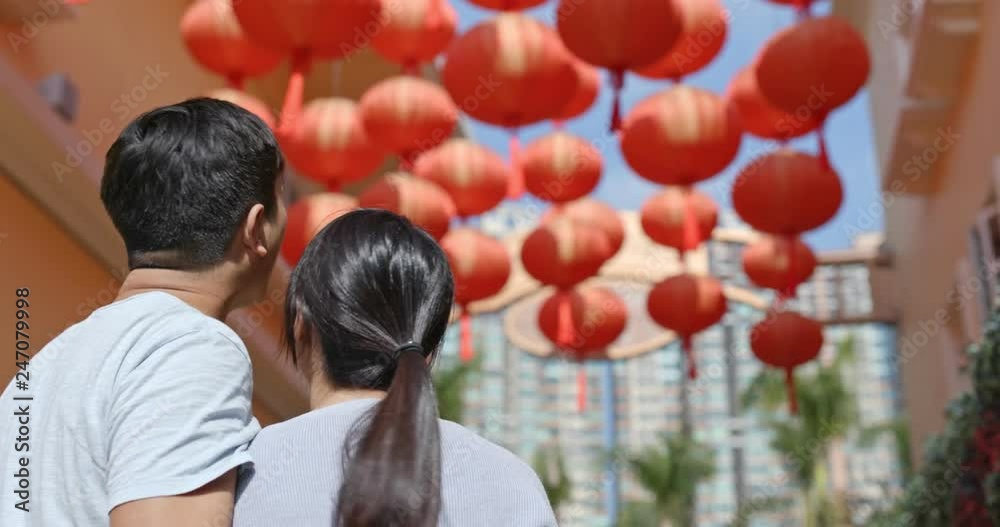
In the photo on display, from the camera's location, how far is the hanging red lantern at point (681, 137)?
15.2 feet

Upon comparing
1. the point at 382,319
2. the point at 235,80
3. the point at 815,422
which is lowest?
the point at 815,422

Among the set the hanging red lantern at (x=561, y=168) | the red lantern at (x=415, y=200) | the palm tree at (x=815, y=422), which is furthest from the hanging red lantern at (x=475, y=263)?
the palm tree at (x=815, y=422)

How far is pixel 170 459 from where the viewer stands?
120 centimetres

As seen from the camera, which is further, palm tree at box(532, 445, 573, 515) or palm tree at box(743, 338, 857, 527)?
palm tree at box(532, 445, 573, 515)

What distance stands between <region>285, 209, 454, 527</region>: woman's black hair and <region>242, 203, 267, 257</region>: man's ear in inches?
2.1

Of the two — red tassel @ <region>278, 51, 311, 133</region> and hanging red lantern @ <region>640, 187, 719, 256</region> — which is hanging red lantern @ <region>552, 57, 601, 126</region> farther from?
red tassel @ <region>278, 51, 311, 133</region>

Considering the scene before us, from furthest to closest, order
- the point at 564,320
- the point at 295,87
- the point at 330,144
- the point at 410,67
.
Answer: the point at 564,320, the point at 410,67, the point at 330,144, the point at 295,87

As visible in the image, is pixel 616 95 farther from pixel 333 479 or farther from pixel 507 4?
pixel 333 479

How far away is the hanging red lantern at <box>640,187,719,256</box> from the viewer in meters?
5.57


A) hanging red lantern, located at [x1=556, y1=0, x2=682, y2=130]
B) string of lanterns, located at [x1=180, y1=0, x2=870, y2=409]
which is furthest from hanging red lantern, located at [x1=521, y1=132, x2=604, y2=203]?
hanging red lantern, located at [x1=556, y1=0, x2=682, y2=130]

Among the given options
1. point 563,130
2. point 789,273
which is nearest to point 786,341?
point 789,273

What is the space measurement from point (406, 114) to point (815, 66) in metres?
1.59

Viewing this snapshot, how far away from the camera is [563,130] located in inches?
223

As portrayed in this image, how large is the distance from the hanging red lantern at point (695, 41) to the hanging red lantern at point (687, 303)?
1.01m
